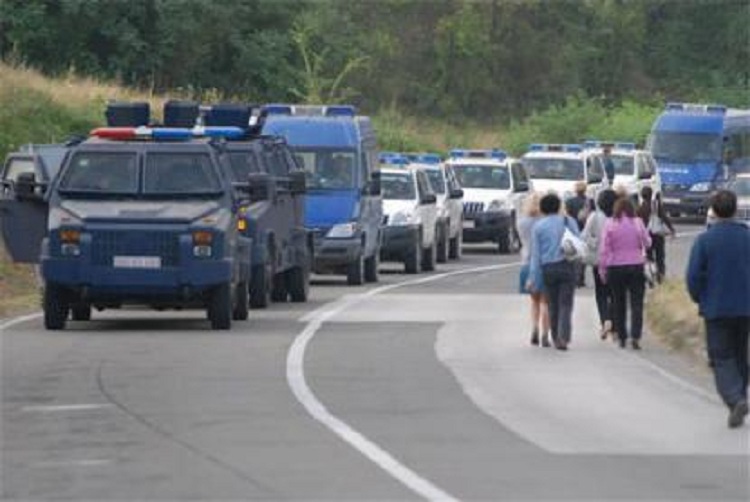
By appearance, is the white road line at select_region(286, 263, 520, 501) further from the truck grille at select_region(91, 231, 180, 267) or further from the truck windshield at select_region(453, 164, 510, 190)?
the truck windshield at select_region(453, 164, 510, 190)

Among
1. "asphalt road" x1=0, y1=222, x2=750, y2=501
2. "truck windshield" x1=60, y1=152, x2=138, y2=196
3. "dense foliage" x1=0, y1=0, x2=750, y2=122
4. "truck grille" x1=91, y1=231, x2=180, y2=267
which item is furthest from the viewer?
"dense foliage" x1=0, y1=0, x2=750, y2=122

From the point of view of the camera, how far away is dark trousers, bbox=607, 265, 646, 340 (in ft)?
82.7

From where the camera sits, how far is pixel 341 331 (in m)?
27.2

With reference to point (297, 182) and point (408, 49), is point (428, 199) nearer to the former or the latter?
point (297, 182)

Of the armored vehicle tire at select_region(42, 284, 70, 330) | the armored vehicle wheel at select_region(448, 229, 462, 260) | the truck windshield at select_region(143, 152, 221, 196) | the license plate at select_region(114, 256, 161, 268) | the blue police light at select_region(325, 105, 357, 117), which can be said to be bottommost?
the armored vehicle wheel at select_region(448, 229, 462, 260)

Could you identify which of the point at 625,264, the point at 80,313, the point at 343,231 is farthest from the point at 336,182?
the point at 625,264

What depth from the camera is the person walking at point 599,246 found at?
86.4ft

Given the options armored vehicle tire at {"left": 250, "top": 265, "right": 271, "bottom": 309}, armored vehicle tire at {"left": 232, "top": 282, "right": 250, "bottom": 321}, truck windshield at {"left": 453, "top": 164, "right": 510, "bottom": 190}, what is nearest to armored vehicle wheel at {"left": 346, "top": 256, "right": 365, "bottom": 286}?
armored vehicle tire at {"left": 250, "top": 265, "right": 271, "bottom": 309}

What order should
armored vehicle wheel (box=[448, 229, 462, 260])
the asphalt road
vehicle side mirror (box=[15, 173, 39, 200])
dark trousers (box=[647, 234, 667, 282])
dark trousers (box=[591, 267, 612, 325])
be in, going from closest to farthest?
the asphalt road, dark trousers (box=[591, 267, 612, 325]), vehicle side mirror (box=[15, 173, 39, 200]), dark trousers (box=[647, 234, 667, 282]), armored vehicle wheel (box=[448, 229, 462, 260])

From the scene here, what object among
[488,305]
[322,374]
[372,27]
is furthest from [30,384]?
[372,27]

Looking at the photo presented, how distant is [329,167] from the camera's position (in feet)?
121

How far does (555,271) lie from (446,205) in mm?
21113

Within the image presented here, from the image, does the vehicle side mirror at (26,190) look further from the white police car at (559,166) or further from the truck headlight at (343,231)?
the white police car at (559,166)

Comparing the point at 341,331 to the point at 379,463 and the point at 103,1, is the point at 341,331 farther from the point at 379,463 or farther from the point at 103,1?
the point at 103,1
